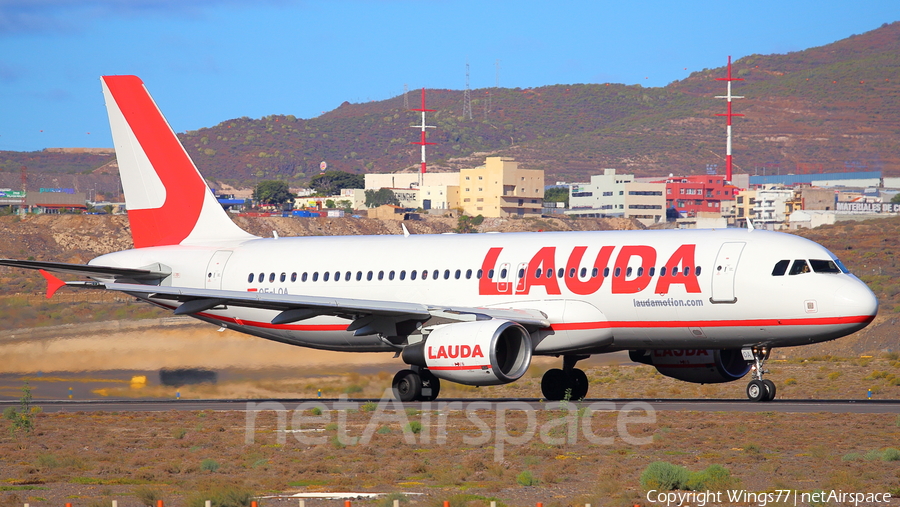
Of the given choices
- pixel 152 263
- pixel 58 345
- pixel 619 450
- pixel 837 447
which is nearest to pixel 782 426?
pixel 837 447

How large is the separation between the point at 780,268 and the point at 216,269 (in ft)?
56.3

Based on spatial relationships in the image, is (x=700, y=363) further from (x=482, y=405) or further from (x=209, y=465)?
(x=209, y=465)

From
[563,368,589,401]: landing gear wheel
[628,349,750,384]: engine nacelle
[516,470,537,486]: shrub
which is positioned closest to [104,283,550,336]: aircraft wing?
[563,368,589,401]: landing gear wheel

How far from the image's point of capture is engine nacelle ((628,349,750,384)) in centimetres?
3047

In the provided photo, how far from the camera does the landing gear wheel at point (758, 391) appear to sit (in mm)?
27750

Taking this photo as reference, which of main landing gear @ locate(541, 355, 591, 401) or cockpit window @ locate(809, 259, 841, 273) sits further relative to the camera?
main landing gear @ locate(541, 355, 591, 401)

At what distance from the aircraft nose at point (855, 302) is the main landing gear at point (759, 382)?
2.17 metres

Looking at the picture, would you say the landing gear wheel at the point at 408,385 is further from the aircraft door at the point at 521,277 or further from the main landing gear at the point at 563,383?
the main landing gear at the point at 563,383

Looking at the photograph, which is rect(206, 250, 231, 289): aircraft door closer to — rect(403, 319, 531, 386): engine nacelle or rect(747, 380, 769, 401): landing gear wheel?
rect(403, 319, 531, 386): engine nacelle

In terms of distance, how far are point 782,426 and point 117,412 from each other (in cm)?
1708

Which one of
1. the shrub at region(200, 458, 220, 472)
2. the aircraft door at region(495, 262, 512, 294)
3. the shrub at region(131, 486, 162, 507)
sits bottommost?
Answer: the shrub at region(200, 458, 220, 472)

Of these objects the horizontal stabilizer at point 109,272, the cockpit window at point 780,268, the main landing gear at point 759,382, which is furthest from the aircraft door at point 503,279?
the horizontal stabilizer at point 109,272

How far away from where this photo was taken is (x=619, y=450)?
20.6 metres

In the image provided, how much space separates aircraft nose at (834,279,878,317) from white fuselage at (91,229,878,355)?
2 centimetres
